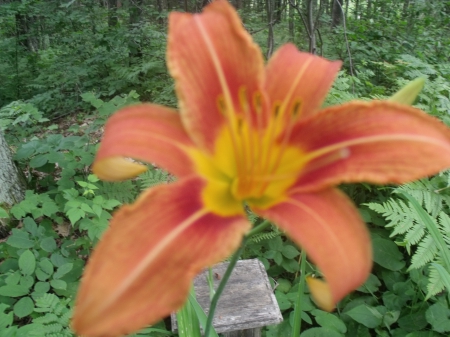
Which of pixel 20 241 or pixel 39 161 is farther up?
pixel 39 161

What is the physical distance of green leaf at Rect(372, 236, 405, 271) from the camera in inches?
75.8

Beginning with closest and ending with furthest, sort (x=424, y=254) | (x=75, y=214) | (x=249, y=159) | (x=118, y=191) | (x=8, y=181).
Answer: (x=249, y=159), (x=424, y=254), (x=75, y=214), (x=118, y=191), (x=8, y=181)

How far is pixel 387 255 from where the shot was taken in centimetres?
196

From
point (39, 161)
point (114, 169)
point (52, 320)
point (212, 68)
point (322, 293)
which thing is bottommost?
point (52, 320)

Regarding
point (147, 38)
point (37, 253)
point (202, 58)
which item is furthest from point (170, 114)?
point (147, 38)

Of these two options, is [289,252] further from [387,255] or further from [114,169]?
[114,169]

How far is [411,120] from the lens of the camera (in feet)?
1.69

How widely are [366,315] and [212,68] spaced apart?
5.23ft

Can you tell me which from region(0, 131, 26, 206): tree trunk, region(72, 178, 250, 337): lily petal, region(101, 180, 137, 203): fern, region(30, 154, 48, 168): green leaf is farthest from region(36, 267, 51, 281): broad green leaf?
region(72, 178, 250, 337): lily petal

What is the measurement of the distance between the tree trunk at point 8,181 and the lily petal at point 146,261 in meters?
2.52

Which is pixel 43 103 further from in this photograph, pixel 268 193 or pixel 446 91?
A: pixel 268 193

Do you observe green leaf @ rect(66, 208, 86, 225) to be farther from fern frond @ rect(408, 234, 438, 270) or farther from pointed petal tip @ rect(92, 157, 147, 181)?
fern frond @ rect(408, 234, 438, 270)

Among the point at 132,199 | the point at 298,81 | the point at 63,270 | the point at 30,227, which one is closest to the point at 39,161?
the point at 30,227

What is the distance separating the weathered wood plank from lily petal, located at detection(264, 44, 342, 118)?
3.49ft
